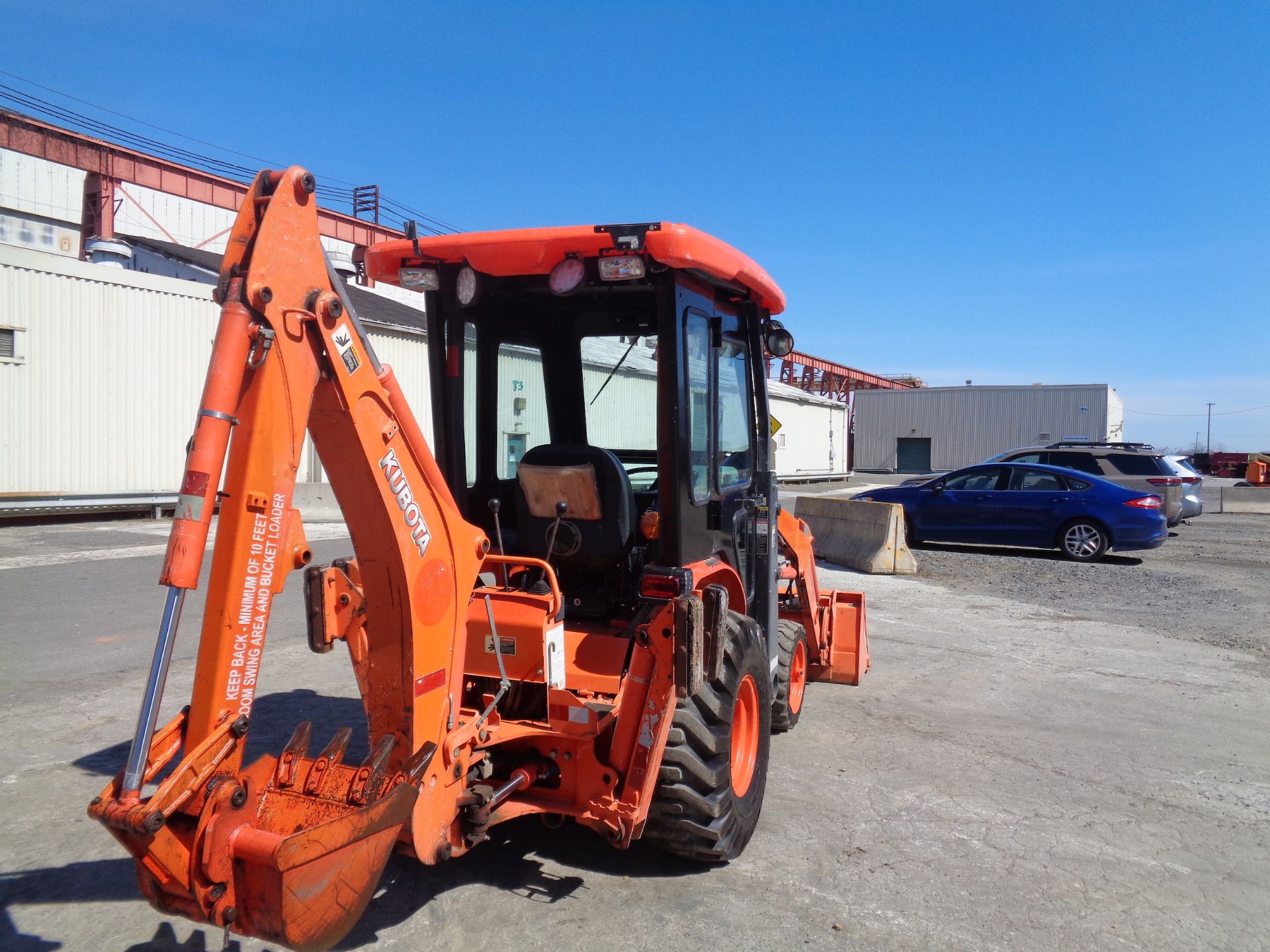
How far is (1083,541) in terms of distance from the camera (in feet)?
45.4

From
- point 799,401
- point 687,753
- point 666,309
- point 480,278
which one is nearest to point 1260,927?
point 687,753

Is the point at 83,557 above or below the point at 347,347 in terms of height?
below

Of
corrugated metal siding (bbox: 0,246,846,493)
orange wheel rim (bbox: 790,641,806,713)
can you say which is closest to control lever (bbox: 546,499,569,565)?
orange wheel rim (bbox: 790,641,806,713)

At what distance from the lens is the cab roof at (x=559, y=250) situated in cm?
333

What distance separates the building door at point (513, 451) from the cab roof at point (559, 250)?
943 millimetres

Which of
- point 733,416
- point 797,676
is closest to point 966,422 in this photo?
point 797,676

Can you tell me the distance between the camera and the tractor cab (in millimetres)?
3623

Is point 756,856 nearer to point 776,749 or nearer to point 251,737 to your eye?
point 776,749

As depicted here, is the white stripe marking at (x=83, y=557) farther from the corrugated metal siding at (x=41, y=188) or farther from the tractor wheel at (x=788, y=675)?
the corrugated metal siding at (x=41, y=188)

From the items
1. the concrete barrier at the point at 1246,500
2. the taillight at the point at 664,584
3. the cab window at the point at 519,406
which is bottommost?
the concrete barrier at the point at 1246,500

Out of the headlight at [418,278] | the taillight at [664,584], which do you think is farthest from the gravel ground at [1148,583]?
the headlight at [418,278]

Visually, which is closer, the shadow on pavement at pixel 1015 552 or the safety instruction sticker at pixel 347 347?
the safety instruction sticker at pixel 347 347

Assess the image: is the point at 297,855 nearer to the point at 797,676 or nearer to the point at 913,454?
the point at 797,676

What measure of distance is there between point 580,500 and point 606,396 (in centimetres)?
101
